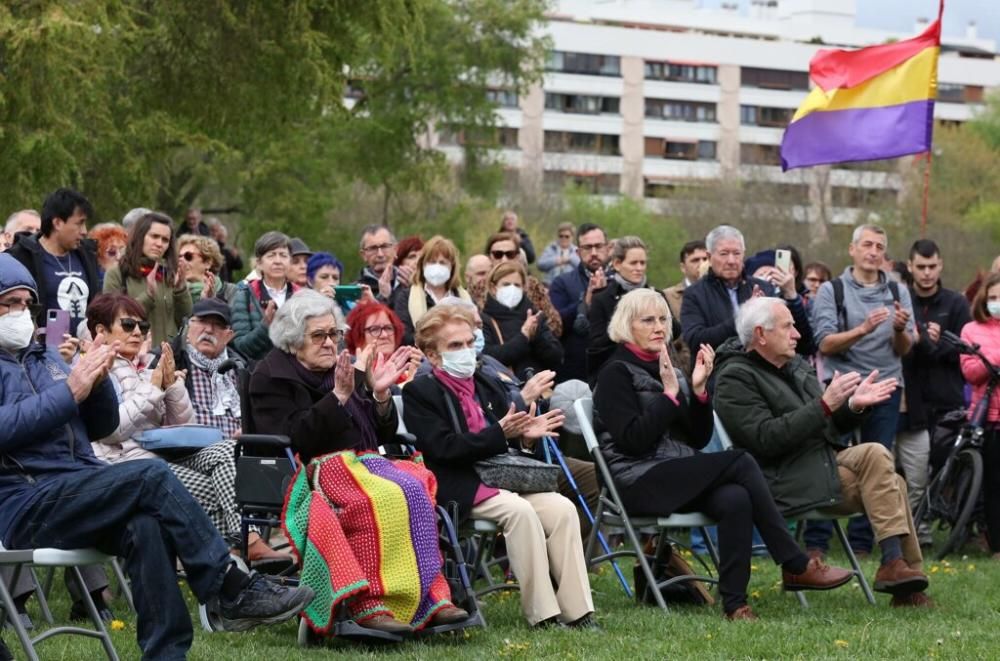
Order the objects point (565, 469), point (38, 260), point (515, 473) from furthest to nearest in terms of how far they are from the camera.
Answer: point (38, 260) < point (565, 469) < point (515, 473)

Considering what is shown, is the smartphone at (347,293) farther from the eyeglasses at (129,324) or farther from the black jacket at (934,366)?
the black jacket at (934,366)

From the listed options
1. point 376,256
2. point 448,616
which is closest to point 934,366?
point 376,256

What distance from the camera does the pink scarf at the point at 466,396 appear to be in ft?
32.5

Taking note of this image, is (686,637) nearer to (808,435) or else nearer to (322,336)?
(808,435)

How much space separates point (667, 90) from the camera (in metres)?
112

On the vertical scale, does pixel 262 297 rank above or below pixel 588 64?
below

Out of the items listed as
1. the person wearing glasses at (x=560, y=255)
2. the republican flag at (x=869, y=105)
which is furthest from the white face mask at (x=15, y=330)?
the person wearing glasses at (x=560, y=255)

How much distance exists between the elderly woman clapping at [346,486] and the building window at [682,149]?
104m

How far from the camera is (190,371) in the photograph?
36.3 ft

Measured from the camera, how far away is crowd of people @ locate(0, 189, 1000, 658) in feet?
26.1

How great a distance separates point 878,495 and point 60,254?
557cm

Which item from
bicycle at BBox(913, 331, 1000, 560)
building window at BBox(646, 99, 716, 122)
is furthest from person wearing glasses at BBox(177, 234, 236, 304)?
building window at BBox(646, 99, 716, 122)

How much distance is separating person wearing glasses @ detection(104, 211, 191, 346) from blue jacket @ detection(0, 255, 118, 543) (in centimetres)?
365

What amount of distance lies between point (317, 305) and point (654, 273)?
63.8 m
